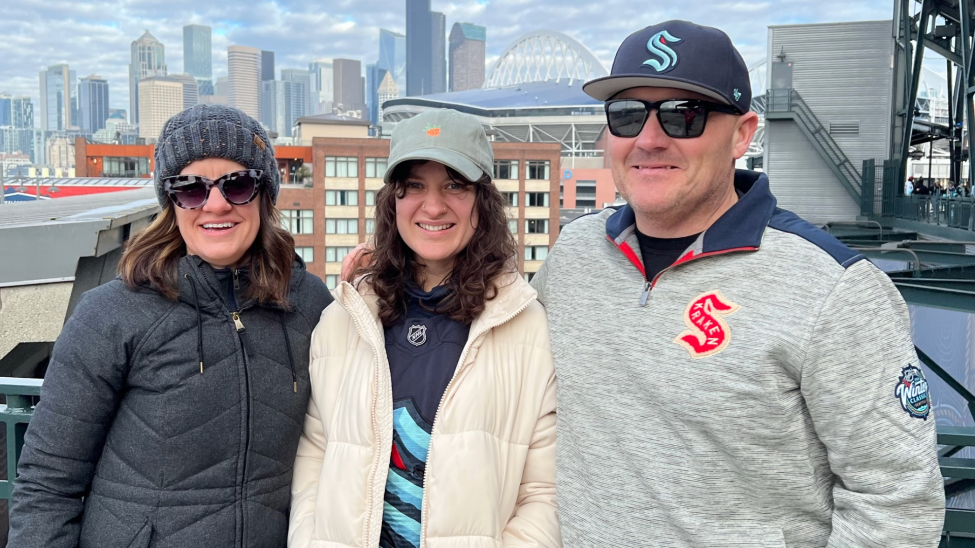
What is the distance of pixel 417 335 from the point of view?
2309 mm

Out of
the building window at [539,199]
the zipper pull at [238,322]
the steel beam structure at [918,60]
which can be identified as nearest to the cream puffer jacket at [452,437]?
Result: the zipper pull at [238,322]

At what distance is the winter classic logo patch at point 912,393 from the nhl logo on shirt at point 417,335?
1.26 m

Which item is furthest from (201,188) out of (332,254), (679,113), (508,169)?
(508,169)

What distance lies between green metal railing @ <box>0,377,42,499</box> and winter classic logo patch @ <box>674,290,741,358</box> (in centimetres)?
226

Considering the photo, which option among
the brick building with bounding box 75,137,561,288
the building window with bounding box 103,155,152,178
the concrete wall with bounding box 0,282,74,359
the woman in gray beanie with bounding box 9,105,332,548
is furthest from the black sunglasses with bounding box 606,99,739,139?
the building window with bounding box 103,155,152,178

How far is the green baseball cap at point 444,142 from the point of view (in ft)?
7.30

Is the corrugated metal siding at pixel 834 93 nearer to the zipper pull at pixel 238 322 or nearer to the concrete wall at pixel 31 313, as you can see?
the concrete wall at pixel 31 313

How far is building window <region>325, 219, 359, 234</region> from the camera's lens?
61469 millimetres

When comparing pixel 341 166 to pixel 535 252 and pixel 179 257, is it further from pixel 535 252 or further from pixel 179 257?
pixel 179 257

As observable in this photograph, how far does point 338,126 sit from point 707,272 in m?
78.6

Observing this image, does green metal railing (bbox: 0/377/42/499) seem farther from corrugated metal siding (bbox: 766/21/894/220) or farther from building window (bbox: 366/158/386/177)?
building window (bbox: 366/158/386/177)

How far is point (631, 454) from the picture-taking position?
195cm

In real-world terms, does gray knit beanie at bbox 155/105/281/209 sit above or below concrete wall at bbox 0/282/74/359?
above

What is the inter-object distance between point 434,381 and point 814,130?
24.9 m
